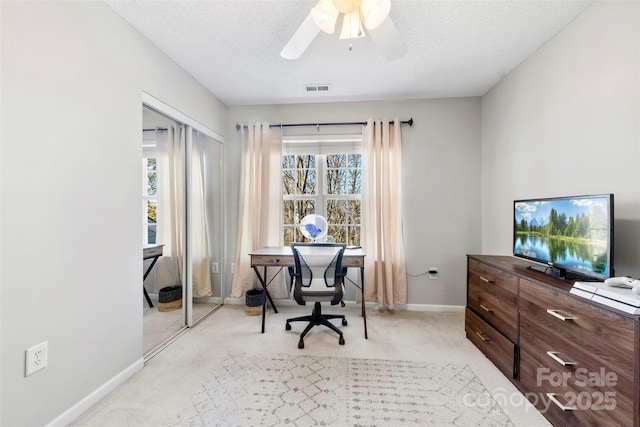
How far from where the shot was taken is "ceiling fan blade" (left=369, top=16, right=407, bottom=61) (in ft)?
4.94

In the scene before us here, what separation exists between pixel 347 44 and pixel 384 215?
5.75 feet

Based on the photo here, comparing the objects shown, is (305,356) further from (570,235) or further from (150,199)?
(570,235)

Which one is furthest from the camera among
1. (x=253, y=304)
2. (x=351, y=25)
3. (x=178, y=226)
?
(x=253, y=304)

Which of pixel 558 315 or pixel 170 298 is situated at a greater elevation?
pixel 558 315

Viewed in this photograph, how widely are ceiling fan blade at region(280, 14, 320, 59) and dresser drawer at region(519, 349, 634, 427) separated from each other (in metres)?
2.21

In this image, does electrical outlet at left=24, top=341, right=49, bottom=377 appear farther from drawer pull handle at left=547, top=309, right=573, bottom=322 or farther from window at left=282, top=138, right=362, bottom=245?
drawer pull handle at left=547, top=309, right=573, bottom=322

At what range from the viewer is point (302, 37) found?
62.5 inches

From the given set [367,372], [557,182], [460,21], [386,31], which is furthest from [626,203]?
[367,372]

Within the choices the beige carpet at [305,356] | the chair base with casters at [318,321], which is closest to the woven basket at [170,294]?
the beige carpet at [305,356]

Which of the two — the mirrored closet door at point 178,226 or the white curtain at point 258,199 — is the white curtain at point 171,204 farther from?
the white curtain at point 258,199

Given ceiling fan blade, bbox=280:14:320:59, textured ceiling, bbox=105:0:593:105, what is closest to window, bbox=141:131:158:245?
textured ceiling, bbox=105:0:593:105

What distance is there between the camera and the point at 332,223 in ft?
11.1

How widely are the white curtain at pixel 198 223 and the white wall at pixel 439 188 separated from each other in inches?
73.7

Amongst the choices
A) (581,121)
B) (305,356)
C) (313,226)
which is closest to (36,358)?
(305,356)
